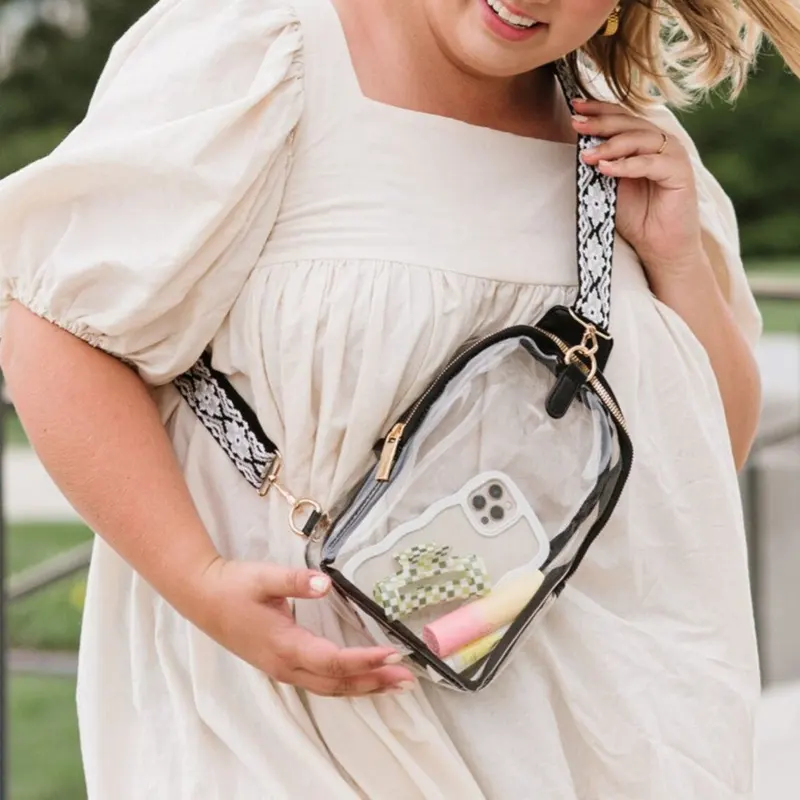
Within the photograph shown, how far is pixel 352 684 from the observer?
116 cm

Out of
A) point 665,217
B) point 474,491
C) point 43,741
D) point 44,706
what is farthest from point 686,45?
point 44,706

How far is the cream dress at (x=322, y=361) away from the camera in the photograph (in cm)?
121

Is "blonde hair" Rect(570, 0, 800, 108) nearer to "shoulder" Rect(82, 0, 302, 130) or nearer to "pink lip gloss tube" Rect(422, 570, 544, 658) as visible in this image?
"shoulder" Rect(82, 0, 302, 130)

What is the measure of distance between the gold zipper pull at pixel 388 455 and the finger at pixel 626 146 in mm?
362

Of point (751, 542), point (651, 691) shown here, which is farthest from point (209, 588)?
point (751, 542)

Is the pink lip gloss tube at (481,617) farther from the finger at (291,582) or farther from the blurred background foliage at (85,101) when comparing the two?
the blurred background foliage at (85,101)

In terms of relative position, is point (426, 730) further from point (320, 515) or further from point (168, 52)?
point (168, 52)

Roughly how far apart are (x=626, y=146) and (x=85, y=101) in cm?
1693

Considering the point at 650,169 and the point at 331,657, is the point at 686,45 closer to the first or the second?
the point at 650,169

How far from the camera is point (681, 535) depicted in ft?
4.45

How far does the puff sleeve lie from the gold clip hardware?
0.12m

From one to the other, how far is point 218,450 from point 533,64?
0.44 m

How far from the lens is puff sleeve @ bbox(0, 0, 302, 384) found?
1.20m

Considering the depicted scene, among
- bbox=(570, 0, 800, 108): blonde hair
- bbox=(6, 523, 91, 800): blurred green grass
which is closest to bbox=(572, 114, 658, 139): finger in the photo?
bbox=(570, 0, 800, 108): blonde hair
